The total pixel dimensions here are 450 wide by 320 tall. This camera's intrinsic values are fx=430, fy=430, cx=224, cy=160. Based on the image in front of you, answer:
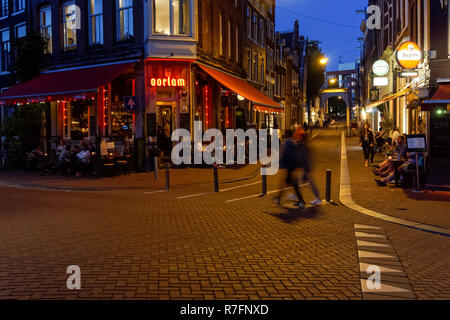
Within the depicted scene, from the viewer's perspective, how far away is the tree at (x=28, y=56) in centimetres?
2109

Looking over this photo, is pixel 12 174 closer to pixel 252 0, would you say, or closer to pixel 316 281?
pixel 316 281

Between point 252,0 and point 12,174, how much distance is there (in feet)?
66.6

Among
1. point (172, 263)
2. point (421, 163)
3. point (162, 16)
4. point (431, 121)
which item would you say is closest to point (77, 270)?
point (172, 263)

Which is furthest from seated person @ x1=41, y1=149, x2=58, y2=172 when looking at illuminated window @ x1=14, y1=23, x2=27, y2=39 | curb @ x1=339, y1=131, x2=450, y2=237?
curb @ x1=339, y1=131, x2=450, y2=237

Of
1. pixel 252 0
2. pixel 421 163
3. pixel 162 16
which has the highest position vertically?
pixel 252 0

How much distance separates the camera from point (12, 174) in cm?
1728

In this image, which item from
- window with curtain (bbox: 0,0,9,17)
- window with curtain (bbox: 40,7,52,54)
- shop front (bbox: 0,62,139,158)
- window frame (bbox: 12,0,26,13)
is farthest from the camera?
window with curtain (bbox: 0,0,9,17)

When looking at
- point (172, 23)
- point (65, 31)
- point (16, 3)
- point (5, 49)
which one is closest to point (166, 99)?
point (172, 23)

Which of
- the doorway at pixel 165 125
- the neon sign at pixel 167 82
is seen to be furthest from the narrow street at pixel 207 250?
the doorway at pixel 165 125

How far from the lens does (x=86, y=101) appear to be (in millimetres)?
19750

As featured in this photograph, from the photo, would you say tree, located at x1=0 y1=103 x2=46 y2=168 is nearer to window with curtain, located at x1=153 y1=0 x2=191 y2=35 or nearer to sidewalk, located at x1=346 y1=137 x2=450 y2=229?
window with curtain, located at x1=153 y1=0 x2=191 y2=35

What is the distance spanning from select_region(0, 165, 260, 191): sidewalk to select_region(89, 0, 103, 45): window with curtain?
6.72 m

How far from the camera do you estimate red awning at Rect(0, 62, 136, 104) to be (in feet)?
55.8

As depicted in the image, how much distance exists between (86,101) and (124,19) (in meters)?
4.09
